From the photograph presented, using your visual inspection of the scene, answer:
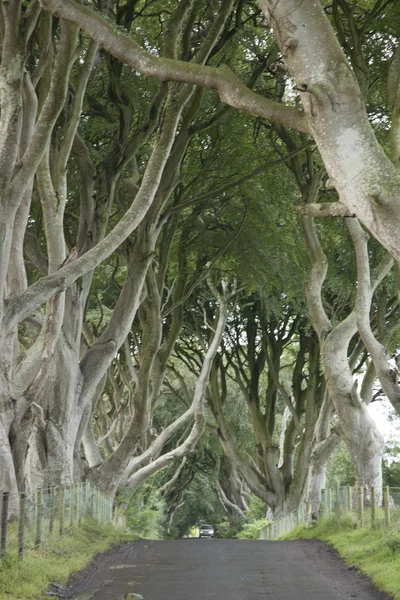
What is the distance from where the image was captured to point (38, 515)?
11523mm

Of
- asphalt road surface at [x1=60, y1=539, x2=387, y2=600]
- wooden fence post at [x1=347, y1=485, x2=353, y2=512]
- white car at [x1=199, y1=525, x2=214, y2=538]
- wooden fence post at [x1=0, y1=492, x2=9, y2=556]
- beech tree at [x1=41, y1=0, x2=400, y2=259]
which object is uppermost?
beech tree at [x1=41, y1=0, x2=400, y2=259]

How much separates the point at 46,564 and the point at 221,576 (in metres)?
2.65

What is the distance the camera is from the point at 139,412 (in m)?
19.3

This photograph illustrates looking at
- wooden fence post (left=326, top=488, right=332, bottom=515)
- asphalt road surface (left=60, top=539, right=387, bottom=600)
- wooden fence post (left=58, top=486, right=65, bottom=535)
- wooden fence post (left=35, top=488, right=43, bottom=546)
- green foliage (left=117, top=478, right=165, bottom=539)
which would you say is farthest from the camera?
green foliage (left=117, top=478, right=165, bottom=539)

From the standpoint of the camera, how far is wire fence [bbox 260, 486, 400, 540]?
14695 millimetres

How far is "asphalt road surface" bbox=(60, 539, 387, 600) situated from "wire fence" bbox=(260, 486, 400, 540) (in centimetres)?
104

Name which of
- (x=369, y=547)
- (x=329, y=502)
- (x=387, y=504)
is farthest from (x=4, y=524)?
(x=329, y=502)

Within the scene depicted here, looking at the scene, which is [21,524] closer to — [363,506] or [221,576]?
[221,576]

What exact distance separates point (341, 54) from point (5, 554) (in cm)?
672

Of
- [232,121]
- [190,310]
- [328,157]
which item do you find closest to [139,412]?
[232,121]

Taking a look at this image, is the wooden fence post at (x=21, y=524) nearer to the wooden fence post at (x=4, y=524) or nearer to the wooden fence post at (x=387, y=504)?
the wooden fence post at (x=4, y=524)

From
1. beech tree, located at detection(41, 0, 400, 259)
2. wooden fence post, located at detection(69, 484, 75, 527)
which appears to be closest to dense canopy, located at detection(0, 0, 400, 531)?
beech tree, located at detection(41, 0, 400, 259)

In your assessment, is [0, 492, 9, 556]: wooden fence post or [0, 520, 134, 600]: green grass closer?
[0, 520, 134, 600]: green grass

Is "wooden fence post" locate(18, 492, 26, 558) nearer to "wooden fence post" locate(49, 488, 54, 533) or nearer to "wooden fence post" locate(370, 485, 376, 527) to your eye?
"wooden fence post" locate(49, 488, 54, 533)
